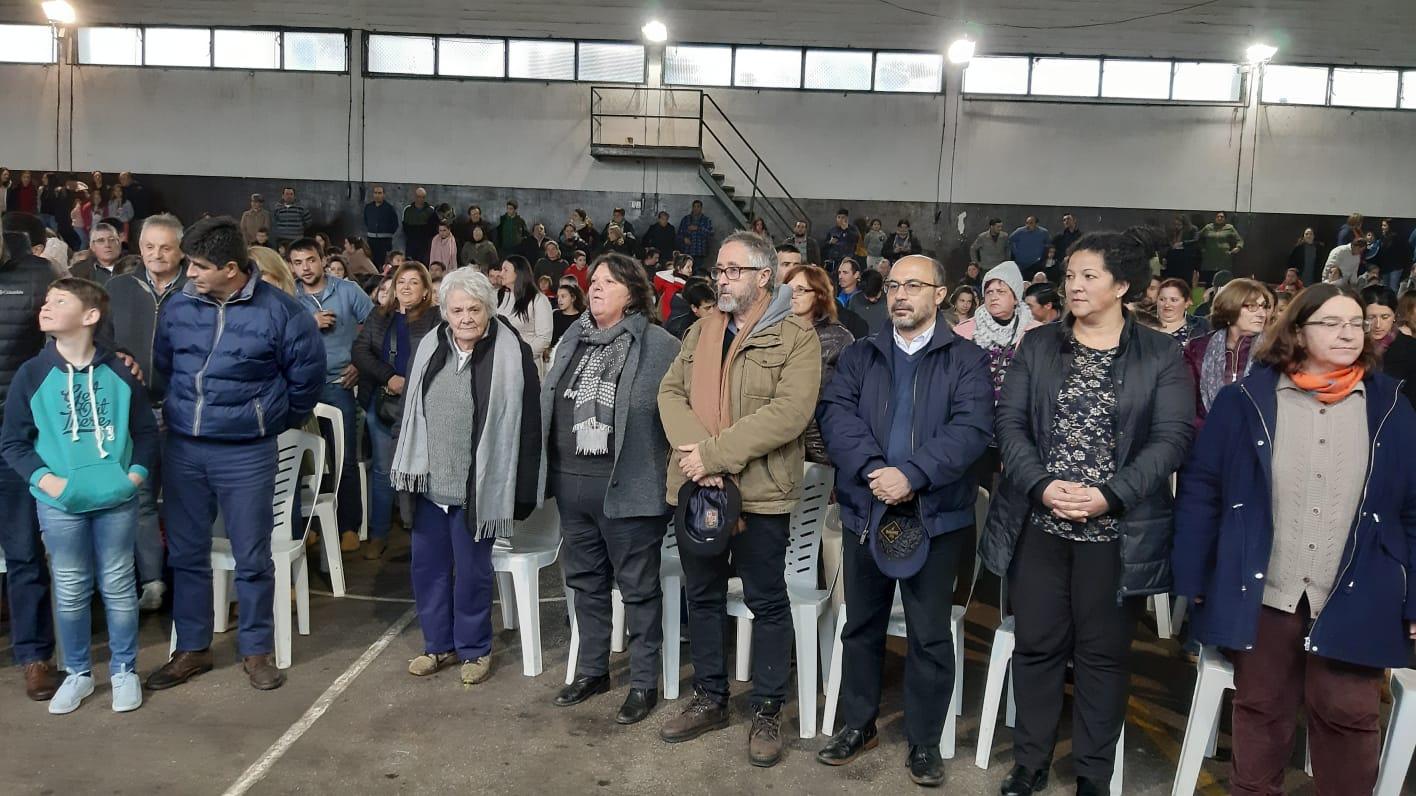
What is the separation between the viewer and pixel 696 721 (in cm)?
378

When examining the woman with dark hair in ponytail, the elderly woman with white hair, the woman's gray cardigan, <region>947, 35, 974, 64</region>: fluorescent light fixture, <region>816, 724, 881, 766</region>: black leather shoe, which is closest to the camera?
the woman with dark hair in ponytail

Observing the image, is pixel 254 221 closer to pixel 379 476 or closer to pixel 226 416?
pixel 379 476

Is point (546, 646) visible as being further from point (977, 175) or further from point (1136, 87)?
point (1136, 87)

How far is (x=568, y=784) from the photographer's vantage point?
341 cm

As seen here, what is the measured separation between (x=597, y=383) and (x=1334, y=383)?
2.30 metres

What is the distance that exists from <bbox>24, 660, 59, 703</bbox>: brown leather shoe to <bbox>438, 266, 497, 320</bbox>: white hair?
193cm

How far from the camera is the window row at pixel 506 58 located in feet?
55.4

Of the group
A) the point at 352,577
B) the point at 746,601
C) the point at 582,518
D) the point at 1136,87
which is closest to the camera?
the point at 746,601

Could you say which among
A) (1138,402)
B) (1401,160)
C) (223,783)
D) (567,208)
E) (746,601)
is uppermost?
(1401,160)

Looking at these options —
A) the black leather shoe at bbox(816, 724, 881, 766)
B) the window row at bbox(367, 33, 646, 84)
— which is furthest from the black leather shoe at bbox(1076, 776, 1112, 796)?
the window row at bbox(367, 33, 646, 84)

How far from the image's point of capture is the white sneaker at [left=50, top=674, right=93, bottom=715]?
3816 millimetres

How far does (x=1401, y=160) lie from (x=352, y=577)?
58.1 feet

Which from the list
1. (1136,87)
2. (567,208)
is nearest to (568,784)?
(567,208)

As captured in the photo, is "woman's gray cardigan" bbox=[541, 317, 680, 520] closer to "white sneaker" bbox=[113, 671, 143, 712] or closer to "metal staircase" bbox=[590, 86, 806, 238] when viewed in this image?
"white sneaker" bbox=[113, 671, 143, 712]
